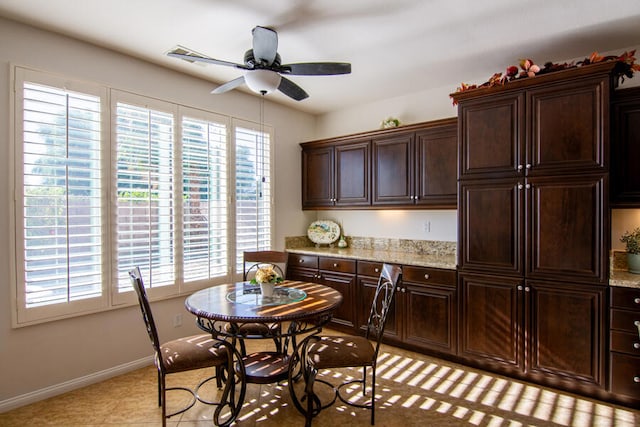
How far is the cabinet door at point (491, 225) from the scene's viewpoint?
2846 millimetres

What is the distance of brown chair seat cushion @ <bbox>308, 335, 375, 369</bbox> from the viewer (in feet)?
7.30

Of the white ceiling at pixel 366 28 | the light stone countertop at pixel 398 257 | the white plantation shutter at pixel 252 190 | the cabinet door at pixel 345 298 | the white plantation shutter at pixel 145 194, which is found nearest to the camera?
the white ceiling at pixel 366 28

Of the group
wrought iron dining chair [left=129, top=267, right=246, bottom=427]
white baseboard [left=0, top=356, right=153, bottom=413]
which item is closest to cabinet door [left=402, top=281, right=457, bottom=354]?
wrought iron dining chair [left=129, top=267, right=246, bottom=427]

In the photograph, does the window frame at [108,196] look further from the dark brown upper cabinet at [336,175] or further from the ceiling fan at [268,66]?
the ceiling fan at [268,66]

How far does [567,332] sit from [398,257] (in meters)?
1.54

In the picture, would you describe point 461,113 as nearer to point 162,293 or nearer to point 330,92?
point 330,92

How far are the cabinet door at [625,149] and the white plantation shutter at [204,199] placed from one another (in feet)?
11.5

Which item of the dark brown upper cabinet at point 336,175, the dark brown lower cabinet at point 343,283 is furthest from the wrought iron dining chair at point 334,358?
the dark brown upper cabinet at point 336,175

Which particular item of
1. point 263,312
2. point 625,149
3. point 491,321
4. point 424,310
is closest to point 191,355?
point 263,312

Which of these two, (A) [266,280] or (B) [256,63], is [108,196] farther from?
(B) [256,63]

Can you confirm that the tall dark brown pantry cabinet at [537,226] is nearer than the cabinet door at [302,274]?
Yes

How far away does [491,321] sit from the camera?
2.94 m

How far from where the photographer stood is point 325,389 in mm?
2748

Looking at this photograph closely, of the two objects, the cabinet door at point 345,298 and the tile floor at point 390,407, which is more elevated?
the cabinet door at point 345,298
